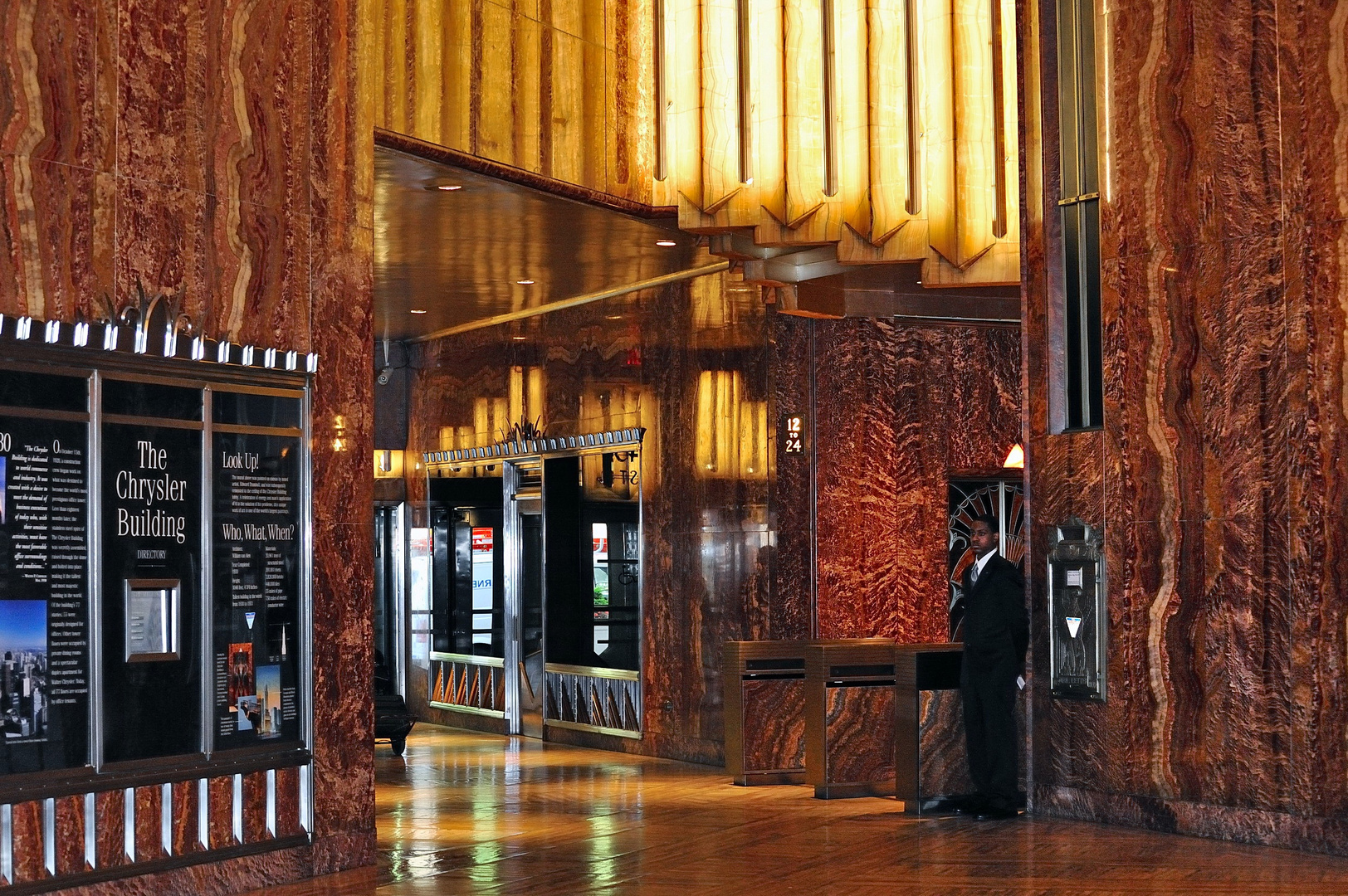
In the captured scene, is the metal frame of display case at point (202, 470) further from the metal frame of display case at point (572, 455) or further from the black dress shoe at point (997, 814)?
the metal frame of display case at point (572, 455)

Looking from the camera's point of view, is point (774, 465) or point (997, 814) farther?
point (774, 465)

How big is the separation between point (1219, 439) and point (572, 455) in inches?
269

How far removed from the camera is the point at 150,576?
21.8 ft

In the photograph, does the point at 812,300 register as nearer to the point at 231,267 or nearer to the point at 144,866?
the point at 231,267

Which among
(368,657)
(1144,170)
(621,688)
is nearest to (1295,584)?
(1144,170)

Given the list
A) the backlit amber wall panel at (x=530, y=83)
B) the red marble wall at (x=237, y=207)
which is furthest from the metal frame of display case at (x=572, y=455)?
the red marble wall at (x=237, y=207)

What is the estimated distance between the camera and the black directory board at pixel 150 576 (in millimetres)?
6477

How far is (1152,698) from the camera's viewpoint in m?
8.36

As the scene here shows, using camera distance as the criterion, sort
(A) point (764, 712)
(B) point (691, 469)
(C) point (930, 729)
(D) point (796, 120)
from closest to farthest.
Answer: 1. (C) point (930, 729)
2. (D) point (796, 120)
3. (A) point (764, 712)
4. (B) point (691, 469)

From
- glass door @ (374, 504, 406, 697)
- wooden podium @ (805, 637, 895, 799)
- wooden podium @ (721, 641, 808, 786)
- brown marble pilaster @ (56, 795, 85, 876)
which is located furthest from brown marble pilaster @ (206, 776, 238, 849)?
glass door @ (374, 504, 406, 697)

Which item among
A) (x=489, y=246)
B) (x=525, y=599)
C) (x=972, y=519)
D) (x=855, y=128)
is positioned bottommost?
(x=525, y=599)

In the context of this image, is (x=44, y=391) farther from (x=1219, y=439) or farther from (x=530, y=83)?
(x=1219, y=439)

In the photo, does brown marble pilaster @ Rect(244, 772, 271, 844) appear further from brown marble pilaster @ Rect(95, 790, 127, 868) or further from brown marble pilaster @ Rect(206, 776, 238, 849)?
brown marble pilaster @ Rect(95, 790, 127, 868)

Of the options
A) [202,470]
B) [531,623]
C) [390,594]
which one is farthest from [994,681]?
[390,594]
